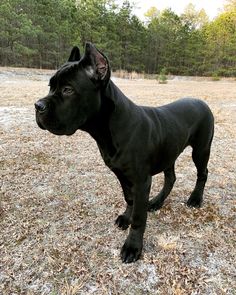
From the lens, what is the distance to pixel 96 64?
1.89 meters

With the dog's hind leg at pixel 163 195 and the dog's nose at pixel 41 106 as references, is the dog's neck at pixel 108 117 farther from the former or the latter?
the dog's hind leg at pixel 163 195

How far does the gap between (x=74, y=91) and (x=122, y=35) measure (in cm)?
4394

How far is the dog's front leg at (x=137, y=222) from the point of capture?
2.29 m

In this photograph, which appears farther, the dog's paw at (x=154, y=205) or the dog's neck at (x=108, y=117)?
the dog's paw at (x=154, y=205)

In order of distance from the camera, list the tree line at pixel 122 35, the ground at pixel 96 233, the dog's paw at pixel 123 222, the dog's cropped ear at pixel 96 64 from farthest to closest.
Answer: the tree line at pixel 122 35 < the dog's paw at pixel 123 222 < the ground at pixel 96 233 < the dog's cropped ear at pixel 96 64

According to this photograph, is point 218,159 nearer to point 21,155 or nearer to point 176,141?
point 176,141

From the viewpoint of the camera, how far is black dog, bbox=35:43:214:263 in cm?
191

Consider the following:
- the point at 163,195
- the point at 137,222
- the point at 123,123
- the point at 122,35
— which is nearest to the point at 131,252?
the point at 137,222

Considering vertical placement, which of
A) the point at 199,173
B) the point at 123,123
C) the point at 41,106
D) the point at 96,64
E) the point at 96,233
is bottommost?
the point at 96,233

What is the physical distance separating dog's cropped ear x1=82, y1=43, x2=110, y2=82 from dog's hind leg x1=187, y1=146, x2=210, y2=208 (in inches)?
61.1

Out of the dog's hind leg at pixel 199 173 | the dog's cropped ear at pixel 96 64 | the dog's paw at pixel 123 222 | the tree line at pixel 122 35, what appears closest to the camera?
the dog's cropped ear at pixel 96 64

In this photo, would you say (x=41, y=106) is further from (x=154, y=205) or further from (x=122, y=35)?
(x=122, y=35)

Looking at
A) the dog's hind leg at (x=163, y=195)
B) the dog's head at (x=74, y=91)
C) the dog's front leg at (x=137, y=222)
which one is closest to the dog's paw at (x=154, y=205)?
the dog's hind leg at (x=163, y=195)

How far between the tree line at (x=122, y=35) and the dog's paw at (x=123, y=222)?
1163 inches
